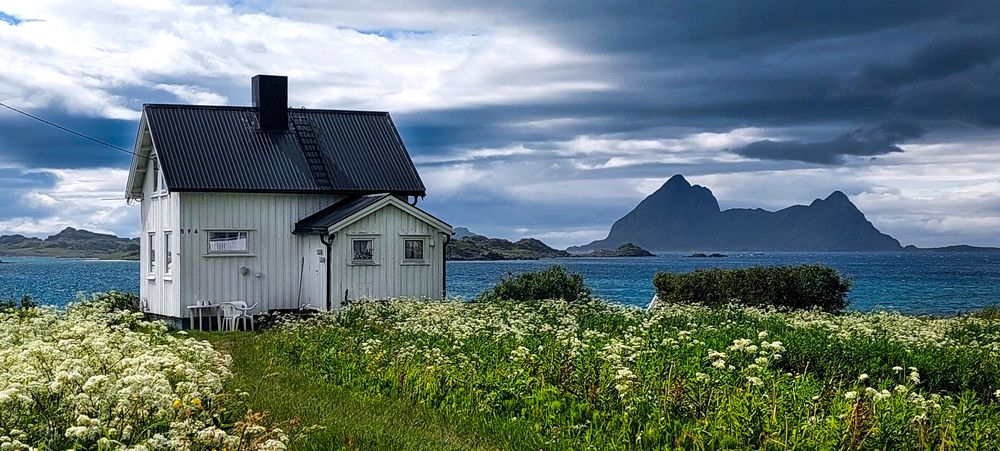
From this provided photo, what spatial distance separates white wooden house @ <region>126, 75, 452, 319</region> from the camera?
27.6m

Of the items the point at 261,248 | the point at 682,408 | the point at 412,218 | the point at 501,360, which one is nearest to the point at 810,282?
the point at 412,218

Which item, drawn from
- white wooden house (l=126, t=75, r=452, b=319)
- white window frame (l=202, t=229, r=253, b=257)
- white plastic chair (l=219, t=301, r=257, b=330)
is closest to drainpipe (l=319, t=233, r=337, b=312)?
white wooden house (l=126, t=75, r=452, b=319)

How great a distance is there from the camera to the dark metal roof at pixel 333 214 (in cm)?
2705

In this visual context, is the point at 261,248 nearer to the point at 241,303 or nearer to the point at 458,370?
the point at 241,303

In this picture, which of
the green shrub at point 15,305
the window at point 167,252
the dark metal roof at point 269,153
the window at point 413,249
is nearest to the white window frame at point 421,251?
the window at point 413,249

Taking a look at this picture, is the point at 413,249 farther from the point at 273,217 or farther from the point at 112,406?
the point at 112,406

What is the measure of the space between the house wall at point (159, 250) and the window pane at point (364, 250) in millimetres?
4617

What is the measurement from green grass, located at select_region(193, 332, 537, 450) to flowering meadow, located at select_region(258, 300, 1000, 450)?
236 millimetres

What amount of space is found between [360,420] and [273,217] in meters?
18.0

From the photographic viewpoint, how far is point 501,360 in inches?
520

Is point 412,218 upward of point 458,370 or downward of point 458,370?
upward

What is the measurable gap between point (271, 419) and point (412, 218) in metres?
17.3

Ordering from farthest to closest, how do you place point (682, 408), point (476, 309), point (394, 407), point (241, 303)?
point (241, 303) → point (476, 309) → point (394, 407) → point (682, 408)

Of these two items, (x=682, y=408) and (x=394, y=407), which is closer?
(x=682, y=408)
